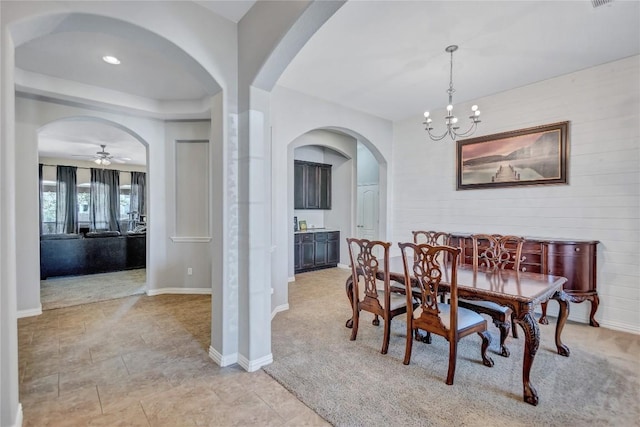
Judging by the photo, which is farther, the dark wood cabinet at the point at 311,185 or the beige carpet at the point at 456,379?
the dark wood cabinet at the point at 311,185

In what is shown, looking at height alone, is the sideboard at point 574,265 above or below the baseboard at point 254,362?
above

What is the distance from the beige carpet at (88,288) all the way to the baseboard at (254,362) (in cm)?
312

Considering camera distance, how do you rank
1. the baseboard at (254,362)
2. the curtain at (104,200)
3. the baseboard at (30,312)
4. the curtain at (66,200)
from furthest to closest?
the curtain at (104,200) → the curtain at (66,200) → the baseboard at (30,312) → the baseboard at (254,362)

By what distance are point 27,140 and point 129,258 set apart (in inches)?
129

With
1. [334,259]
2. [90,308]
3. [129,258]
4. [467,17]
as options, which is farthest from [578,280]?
[129,258]

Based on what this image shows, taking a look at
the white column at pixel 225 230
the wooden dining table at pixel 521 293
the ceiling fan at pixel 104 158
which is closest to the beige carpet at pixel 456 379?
the wooden dining table at pixel 521 293

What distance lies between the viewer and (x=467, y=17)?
8.71ft

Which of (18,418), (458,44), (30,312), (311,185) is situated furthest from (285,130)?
(30,312)

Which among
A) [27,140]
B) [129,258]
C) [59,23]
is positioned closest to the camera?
[59,23]

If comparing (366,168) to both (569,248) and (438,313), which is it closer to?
(569,248)

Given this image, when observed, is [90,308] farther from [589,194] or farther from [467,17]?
[589,194]

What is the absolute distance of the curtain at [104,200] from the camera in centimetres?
993

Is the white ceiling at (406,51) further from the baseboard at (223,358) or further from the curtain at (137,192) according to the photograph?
the curtain at (137,192)

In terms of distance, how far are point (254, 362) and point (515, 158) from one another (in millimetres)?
4107
